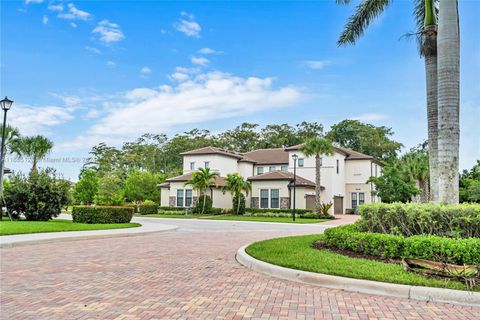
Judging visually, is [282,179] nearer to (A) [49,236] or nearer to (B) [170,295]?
(A) [49,236]

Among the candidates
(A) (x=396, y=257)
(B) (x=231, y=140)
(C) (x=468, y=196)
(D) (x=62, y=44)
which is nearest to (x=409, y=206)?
(A) (x=396, y=257)

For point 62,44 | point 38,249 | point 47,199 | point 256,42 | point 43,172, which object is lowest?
point 38,249

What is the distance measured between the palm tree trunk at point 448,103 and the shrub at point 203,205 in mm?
30953

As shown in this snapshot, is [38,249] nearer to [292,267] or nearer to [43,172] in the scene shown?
[292,267]

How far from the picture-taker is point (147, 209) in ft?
136

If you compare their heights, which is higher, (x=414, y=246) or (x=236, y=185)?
(x=236, y=185)

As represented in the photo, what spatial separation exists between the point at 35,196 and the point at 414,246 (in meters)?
20.2

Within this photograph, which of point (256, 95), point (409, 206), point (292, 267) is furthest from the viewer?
point (256, 95)

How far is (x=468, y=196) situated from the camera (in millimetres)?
40281

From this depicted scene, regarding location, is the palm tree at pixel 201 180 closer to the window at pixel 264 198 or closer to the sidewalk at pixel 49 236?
the window at pixel 264 198

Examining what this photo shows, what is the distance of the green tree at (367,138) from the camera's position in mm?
65625

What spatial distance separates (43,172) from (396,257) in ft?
68.1

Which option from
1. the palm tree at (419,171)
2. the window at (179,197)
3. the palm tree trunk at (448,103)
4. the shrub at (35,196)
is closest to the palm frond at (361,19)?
the palm tree trunk at (448,103)

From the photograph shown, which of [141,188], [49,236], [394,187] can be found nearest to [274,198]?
[394,187]
